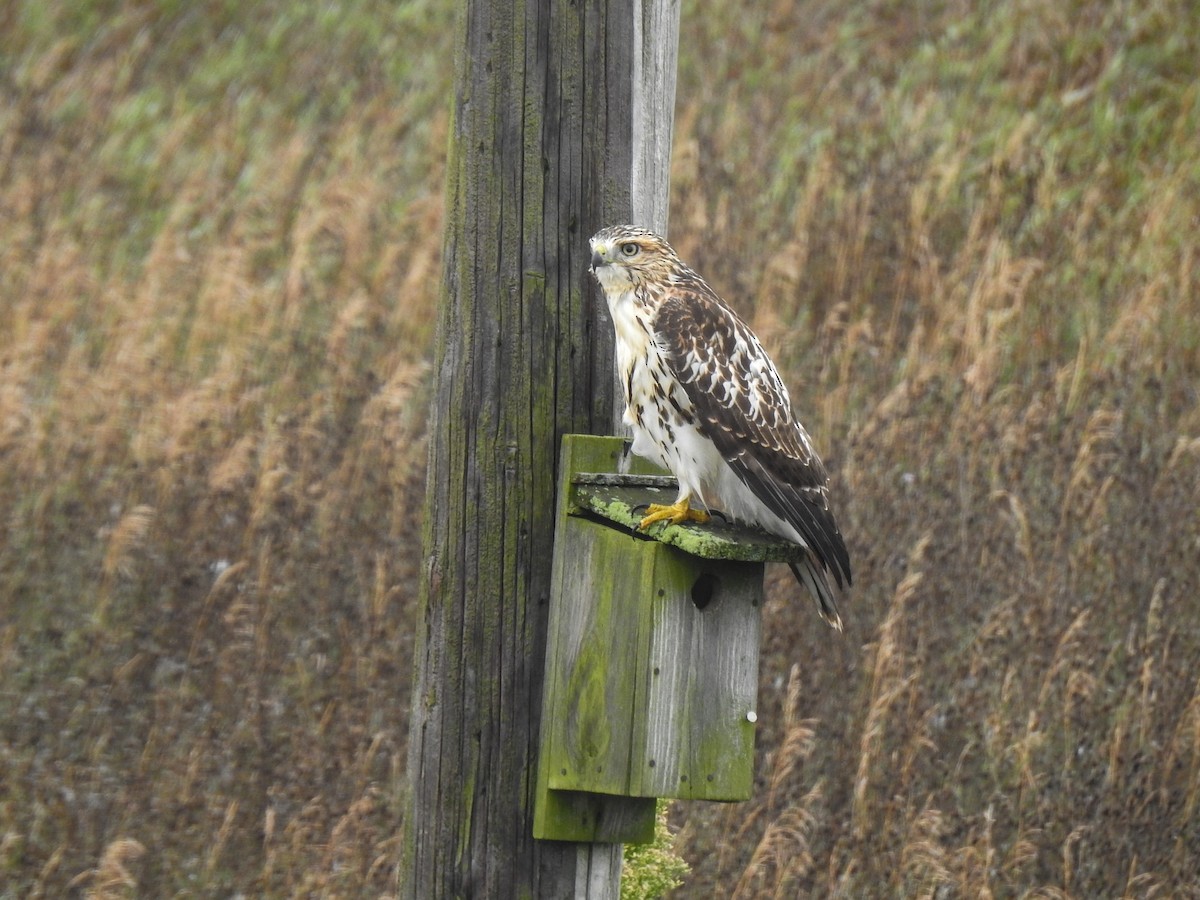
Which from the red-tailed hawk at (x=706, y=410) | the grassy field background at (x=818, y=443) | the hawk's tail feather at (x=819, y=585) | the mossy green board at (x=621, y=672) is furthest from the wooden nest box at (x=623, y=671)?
the grassy field background at (x=818, y=443)

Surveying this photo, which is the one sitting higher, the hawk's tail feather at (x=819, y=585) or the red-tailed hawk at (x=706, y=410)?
the red-tailed hawk at (x=706, y=410)

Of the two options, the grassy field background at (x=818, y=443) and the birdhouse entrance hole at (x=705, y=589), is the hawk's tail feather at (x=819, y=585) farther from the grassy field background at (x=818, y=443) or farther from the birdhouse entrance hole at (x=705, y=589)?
the grassy field background at (x=818, y=443)

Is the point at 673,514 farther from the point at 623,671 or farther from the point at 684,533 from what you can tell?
the point at 623,671

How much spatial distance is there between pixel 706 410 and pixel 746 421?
100 mm

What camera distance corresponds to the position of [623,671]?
3.09m

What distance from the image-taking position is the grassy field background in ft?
15.3

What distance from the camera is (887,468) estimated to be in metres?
5.80

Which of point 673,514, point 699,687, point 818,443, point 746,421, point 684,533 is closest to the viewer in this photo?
point 684,533

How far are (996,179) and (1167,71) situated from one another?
2.50 metres

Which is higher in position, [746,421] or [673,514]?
[746,421]

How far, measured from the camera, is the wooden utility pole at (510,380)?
9.98 ft

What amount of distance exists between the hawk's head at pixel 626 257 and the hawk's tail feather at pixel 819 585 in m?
0.73

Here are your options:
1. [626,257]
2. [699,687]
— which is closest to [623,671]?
[699,687]

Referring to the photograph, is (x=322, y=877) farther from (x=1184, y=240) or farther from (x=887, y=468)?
(x=1184, y=240)
